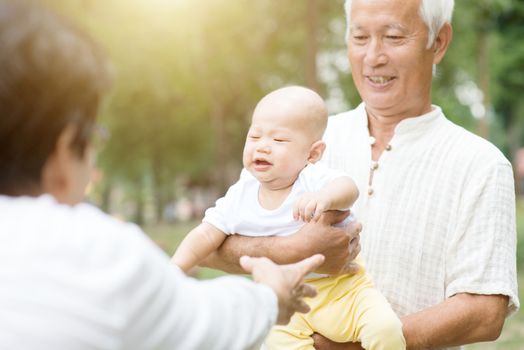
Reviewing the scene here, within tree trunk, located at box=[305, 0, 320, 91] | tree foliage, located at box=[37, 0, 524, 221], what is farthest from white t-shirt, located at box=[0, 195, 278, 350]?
tree foliage, located at box=[37, 0, 524, 221]

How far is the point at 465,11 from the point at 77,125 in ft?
56.0

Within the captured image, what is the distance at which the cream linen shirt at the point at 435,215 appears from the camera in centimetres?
328

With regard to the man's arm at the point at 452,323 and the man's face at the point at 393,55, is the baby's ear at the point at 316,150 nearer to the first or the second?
the man's face at the point at 393,55

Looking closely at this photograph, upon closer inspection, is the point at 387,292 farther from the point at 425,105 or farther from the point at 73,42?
the point at 73,42

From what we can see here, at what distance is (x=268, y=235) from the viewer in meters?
3.29

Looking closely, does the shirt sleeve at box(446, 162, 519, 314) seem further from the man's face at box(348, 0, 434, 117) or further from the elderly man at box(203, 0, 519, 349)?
the man's face at box(348, 0, 434, 117)

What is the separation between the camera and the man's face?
11.9 feet

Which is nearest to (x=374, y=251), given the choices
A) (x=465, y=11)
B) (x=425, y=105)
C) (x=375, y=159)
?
(x=375, y=159)

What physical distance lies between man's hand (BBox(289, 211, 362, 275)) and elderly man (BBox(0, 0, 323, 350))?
3.56ft

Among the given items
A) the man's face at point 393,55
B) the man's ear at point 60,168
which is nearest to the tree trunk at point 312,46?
the man's face at point 393,55

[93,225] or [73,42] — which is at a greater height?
[73,42]

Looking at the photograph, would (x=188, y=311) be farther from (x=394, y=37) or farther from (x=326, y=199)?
(x=394, y=37)

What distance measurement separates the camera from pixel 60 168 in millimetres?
1932

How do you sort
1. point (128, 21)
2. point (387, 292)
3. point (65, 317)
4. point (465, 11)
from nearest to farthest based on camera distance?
point (65, 317)
point (387, 292)
point (465, 11)
point (128, 21)
